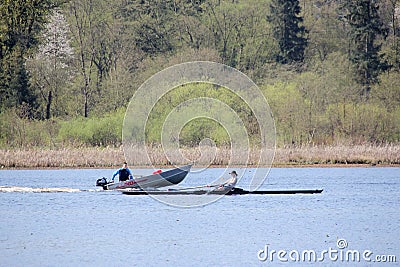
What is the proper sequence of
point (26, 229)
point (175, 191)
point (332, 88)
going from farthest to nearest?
point (332, 88) < point (175, 191) < point (26, 229)

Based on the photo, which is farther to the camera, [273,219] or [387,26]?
[387,26]

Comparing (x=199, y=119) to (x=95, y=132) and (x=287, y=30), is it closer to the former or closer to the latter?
(x=95, y=132)

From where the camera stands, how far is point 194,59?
62031mm

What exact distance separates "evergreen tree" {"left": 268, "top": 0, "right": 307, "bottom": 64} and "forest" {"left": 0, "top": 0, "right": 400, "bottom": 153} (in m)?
0.10

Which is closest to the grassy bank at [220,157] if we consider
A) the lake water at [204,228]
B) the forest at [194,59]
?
the forest at [194,59]

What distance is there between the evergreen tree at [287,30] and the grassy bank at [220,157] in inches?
910

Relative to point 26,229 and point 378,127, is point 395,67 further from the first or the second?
point 26,229

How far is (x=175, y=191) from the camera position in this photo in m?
31.4

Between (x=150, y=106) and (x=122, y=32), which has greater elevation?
(x=122, y=32)

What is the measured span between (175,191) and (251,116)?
25.2 metres

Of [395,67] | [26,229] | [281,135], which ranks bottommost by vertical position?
[26,229]

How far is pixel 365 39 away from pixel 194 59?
13.5m

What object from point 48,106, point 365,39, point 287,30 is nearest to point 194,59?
point 48,106

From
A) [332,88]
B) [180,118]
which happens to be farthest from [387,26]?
[180,118]
